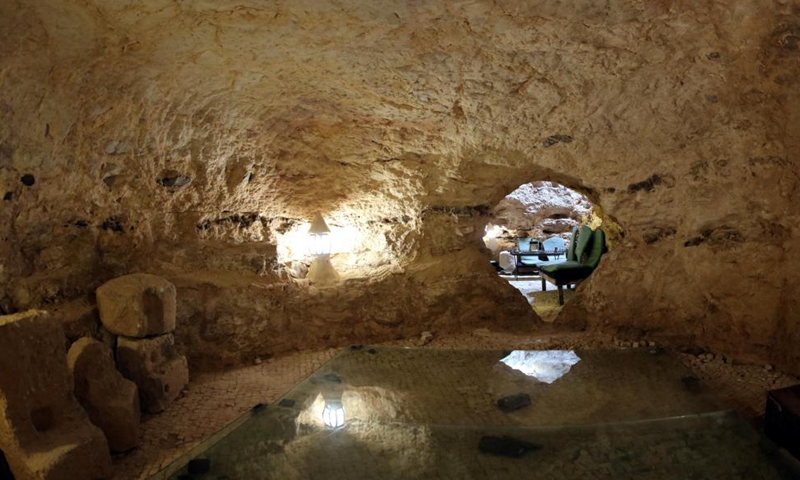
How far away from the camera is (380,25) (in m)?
2.74

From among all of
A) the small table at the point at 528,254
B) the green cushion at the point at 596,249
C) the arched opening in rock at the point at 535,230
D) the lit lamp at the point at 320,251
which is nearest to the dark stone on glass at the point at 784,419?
the lit lamp at the point at 320,251

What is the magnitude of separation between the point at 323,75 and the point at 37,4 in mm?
1523

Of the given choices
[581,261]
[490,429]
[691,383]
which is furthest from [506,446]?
[581,261]

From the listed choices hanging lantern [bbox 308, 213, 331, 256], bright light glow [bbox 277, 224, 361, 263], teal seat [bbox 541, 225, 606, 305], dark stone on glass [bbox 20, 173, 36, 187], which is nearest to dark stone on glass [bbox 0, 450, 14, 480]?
dark stone on glass [bbox 20, 173, 36, 187]

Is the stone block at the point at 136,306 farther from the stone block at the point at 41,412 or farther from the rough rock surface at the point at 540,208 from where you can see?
the rough rock surface at the point at 540,208

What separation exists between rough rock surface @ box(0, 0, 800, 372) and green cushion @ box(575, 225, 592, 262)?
1929mm

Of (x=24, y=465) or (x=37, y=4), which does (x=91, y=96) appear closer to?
(x=37, y=4)

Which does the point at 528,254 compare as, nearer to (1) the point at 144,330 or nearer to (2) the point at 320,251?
(2) the point at 320,251

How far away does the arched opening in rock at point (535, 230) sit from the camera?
24.8ft

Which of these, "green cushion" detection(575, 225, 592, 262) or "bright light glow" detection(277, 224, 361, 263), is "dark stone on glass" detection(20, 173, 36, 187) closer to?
"bright light glow" detection(277, 224, 361, 263)

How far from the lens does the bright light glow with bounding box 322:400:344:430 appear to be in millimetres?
2690

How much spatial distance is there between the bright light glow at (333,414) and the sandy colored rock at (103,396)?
97 cm

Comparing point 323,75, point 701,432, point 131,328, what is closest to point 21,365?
point 131,328

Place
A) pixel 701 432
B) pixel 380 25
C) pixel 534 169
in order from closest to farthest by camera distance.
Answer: pixel 701 432 < pixel 380 25 < pixel 534 169
